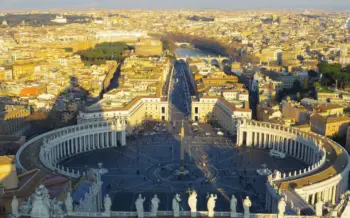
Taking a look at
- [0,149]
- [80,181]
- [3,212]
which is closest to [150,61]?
[0,149]

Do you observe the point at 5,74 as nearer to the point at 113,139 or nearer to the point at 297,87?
the point at 113,139

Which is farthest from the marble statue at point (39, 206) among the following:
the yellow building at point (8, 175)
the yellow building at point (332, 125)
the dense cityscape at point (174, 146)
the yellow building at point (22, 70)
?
Result: the yellow building at point (22, 70)

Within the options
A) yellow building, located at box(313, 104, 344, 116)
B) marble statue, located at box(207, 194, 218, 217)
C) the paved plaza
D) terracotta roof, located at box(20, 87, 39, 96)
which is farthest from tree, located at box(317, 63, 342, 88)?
marble statue, located at box(207, 194, 218, 217)

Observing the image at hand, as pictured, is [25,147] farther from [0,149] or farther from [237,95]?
[237,95]

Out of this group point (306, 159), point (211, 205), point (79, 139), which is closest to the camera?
point (211, 205)

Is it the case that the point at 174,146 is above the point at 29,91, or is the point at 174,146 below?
below

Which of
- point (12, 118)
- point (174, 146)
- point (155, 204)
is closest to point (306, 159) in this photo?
point (174, 146)
